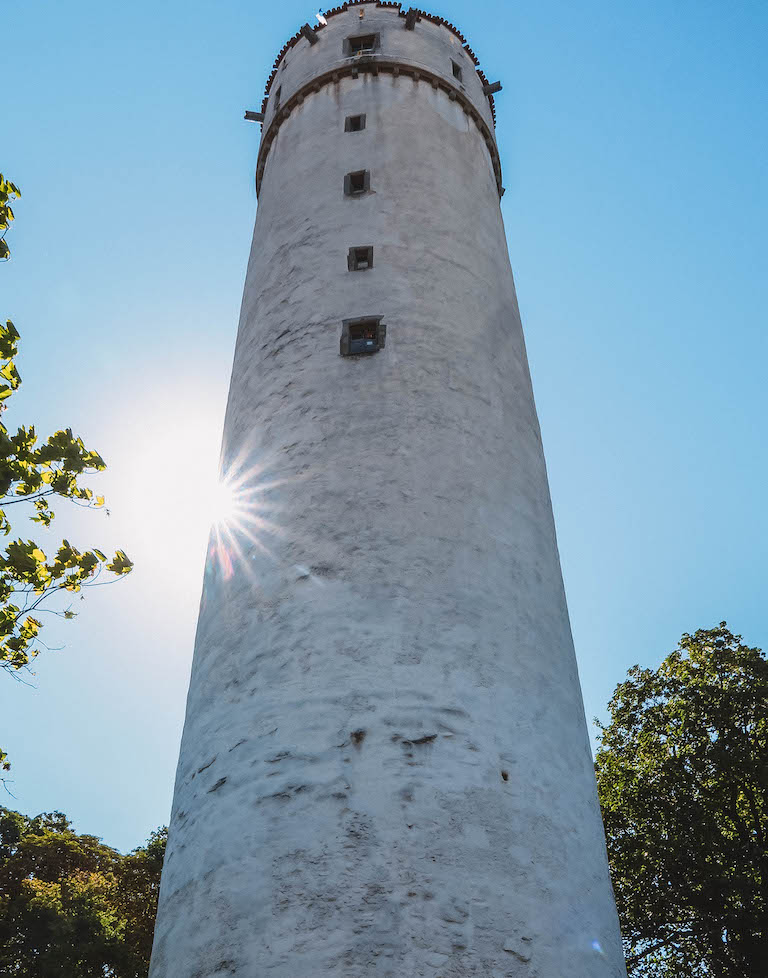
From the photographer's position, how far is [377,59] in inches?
677

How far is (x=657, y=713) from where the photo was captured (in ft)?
72.4

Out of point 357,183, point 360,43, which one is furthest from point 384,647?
point 360,43

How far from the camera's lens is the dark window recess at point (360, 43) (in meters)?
17.9

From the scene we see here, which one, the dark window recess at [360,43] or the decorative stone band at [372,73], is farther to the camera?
the dark window recess at [360,43]

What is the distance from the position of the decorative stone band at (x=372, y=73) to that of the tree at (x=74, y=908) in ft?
57.1

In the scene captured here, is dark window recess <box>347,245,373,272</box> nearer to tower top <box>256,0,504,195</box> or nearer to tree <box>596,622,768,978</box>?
tower top <box>256,0,504,195</box>

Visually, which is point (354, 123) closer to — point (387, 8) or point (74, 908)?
point (387, 8)

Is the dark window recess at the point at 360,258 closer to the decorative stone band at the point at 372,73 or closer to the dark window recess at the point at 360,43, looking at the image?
the decorative stone band at the point at 372,73

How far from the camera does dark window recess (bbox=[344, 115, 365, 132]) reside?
52.7ft

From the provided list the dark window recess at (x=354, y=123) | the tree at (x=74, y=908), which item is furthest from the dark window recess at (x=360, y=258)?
the tree at (x=74, y=908)

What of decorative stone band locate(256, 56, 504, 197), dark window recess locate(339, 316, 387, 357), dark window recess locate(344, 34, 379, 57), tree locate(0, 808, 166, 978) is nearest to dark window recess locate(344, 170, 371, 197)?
dark window recess locate(339, 316, 387, 357)

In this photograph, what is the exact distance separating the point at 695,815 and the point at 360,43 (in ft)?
59.1

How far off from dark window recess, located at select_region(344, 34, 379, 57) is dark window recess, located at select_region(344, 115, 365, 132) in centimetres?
238

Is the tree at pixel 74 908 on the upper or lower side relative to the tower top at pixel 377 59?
lower
